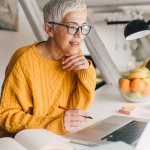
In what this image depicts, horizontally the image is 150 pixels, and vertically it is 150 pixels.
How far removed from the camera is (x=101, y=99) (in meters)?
1.66

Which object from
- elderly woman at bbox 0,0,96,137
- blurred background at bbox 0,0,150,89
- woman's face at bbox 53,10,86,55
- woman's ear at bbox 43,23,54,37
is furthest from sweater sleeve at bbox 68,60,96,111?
blurred background at bbox 0,0,150,89

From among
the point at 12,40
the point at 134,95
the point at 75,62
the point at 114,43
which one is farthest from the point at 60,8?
the point at 12,40

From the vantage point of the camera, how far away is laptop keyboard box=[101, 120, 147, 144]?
836mm

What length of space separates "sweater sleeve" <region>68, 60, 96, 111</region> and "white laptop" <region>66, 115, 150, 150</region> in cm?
20

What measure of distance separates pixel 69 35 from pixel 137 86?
656mm

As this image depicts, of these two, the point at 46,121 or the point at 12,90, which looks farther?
the point at 12,90

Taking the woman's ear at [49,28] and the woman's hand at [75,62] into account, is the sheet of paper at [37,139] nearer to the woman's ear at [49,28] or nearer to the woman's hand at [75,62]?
the woman's hand at [75,62]

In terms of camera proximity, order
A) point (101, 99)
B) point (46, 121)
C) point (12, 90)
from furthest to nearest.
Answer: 1. point (101, 99)
2. point (12, 90)
3. point (46, 121)

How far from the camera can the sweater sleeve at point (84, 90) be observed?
119 centimetres

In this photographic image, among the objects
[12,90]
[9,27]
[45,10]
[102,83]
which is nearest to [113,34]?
[102,83]

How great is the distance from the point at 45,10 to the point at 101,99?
83 cm

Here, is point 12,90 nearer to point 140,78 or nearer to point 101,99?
point 101,99

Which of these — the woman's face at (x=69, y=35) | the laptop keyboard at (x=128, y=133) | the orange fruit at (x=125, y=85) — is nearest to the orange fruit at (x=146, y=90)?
the orange fruit at (x=125, y=85)

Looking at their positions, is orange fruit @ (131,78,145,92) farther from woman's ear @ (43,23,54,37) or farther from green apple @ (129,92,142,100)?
woman's ear @ (43,23,54,37)
